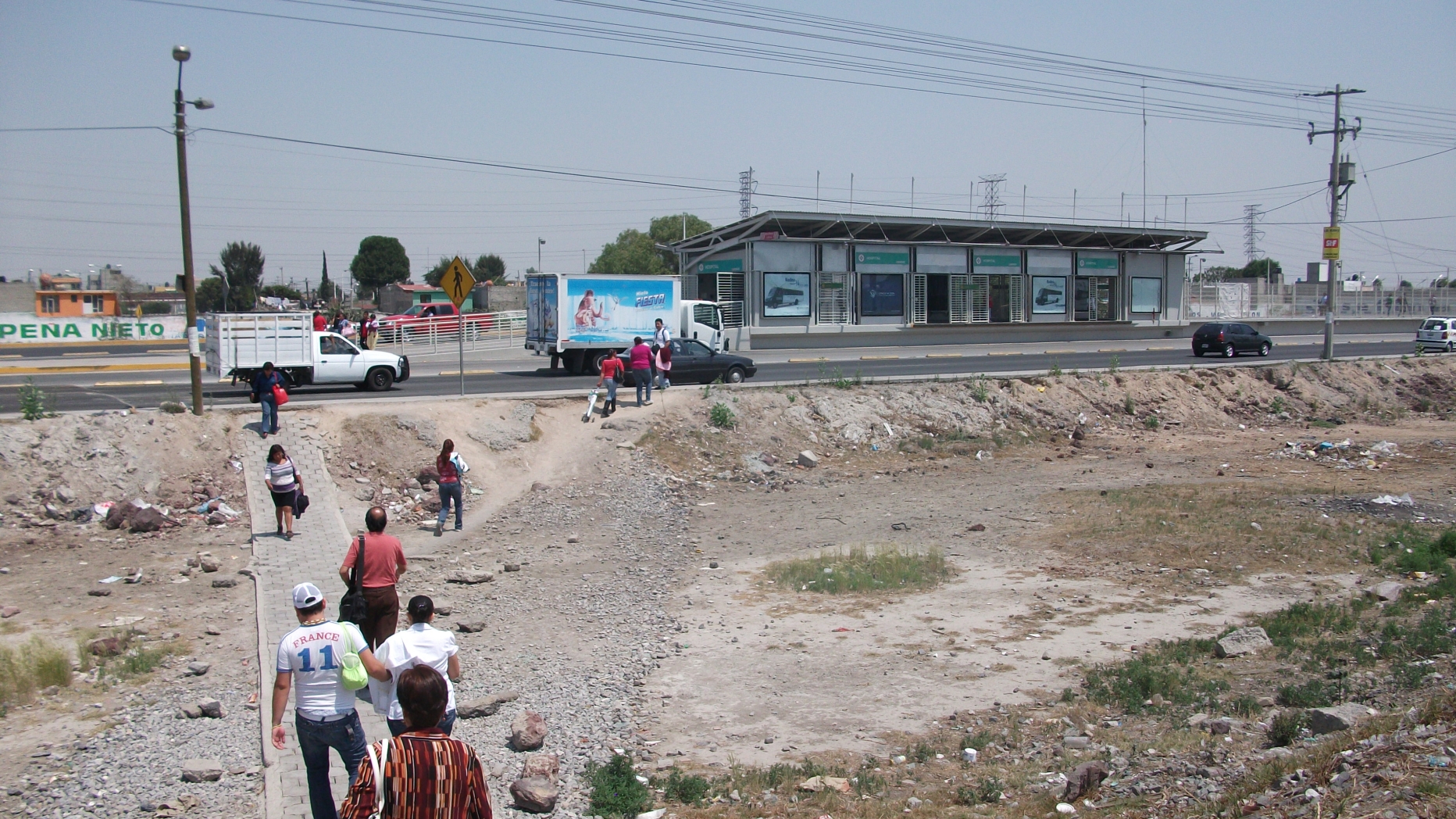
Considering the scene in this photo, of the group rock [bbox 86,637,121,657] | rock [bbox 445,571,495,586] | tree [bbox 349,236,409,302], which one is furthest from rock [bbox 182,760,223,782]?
tree [bbox 349,236,409,302]

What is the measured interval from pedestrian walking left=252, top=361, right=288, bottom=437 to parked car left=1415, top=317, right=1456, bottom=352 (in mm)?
48378

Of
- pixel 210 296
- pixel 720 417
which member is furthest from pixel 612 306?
pixel 210 296

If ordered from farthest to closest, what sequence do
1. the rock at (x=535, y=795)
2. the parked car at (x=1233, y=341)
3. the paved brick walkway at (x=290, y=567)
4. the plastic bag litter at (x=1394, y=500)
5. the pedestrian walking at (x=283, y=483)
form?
the parked car at (x=1233, y=341) < the plastic bag litter at (x=1394, y=500) < the pedestrian walking at (x=283, y=483) < the paved brick walkway at (x=290, y=567) < the rock at (x=535, y=795)

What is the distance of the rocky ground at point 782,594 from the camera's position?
24.7 ft

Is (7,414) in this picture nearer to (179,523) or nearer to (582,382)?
(179,523)

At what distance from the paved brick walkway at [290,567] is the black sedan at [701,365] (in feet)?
30.7

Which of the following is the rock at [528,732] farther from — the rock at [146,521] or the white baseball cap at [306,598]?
the rock at [146,521]

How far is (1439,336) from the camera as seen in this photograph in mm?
45719

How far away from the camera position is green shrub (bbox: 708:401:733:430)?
76.2 ft

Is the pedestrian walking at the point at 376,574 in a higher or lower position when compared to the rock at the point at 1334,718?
higher

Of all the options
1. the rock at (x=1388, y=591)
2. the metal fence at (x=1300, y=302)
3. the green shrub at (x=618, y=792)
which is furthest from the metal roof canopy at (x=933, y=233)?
the green shrub at (x=618, y=792)

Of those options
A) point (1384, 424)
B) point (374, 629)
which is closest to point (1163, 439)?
point (1384, 424)

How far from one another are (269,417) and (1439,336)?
5031cm

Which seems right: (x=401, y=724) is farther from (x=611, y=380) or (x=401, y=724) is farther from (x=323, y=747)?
(x=611, y=380)
